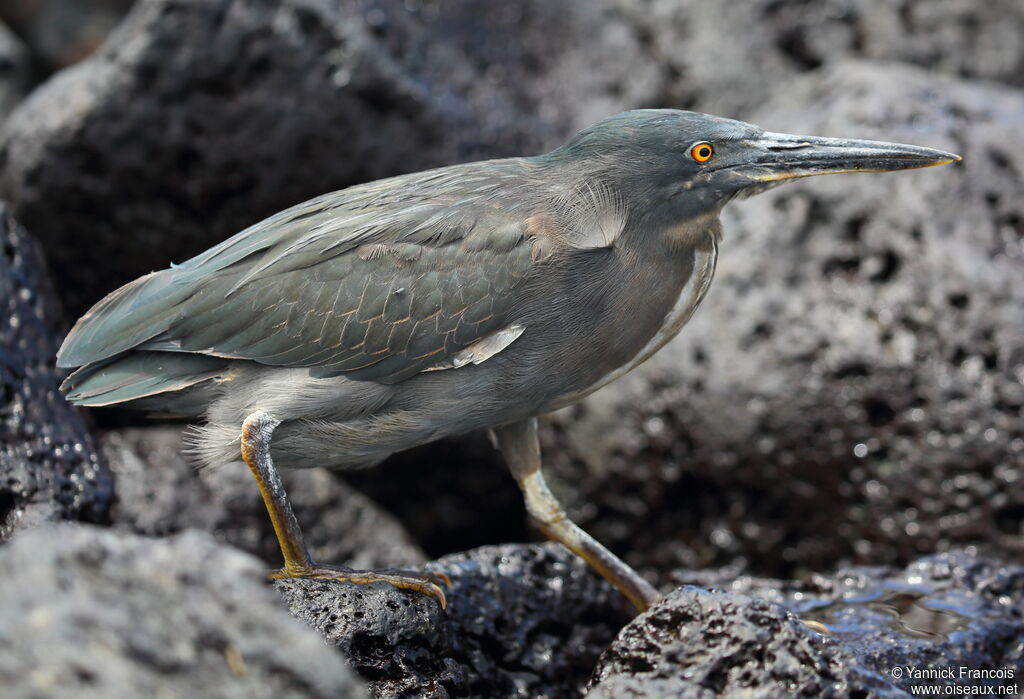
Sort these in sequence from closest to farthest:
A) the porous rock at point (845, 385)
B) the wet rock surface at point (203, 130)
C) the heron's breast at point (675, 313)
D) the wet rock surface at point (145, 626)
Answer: the wet rock surface at point (145, 626)
the heron's breast at point (675, 313)
the porous rock at point (845, 385)
the wet rock surface at point (203, 130)

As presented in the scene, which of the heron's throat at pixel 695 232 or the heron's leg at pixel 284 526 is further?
the heron's throat at pixel 695 232

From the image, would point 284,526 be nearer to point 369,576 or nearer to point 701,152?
point 369,576

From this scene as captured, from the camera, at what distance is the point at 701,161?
3.80 meters

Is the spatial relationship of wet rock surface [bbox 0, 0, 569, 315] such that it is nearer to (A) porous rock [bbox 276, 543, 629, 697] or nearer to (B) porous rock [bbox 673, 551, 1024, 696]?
(A) porous rock [bbox 276, 543, 629, 697]

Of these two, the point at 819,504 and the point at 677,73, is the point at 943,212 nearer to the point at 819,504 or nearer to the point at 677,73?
the point at 819,504

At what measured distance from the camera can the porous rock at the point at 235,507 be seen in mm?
5246

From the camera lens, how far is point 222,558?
215cm

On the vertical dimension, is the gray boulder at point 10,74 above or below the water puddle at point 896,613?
above

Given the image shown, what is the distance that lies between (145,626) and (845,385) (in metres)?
4.01

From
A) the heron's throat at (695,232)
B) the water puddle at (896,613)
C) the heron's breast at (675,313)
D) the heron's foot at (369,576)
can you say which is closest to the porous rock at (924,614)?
the water puddle at (896,613)

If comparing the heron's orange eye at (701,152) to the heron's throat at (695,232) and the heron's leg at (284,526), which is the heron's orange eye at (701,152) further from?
the heron's leg at (284,526)

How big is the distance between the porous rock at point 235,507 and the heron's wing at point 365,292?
1.50 meters

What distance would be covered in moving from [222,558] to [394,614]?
121cm

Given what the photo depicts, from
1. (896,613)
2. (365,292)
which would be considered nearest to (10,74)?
(365,292)
